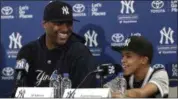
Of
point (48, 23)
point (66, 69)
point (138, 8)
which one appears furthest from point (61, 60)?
point (138, 8)

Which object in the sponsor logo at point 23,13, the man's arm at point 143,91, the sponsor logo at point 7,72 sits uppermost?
the sponsor logo at point 23,13

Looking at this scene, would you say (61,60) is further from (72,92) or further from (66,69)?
(72,92)

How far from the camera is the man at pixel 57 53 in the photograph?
2.26m

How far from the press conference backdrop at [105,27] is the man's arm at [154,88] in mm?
658

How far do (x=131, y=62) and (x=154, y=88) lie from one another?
0.25 metres

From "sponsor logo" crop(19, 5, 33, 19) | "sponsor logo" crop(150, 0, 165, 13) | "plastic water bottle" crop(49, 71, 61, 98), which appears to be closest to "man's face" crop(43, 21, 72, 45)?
"plastic water bottle" crop(49, 71, 61, 98)

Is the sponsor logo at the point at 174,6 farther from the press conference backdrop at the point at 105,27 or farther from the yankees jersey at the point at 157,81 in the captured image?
the yankees jersey at the point at 157,81

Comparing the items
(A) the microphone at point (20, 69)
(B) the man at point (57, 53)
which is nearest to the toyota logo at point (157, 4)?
(B) the man at point (57, 53)

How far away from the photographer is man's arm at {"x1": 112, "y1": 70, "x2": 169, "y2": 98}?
1918mm

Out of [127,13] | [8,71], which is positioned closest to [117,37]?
[127,13]

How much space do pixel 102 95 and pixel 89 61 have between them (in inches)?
29.4

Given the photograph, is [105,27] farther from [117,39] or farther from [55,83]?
[55,83]

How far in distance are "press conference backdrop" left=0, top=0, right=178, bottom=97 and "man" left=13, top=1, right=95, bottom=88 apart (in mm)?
442

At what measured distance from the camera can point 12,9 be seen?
2.97 metres
